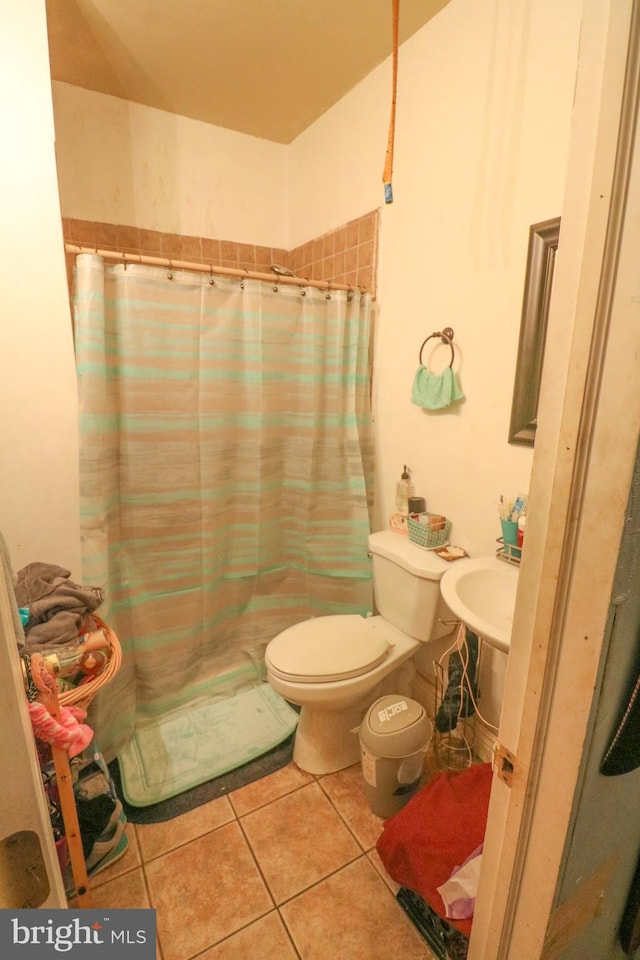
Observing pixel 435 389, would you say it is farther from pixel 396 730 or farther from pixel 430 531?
pixel 396 730

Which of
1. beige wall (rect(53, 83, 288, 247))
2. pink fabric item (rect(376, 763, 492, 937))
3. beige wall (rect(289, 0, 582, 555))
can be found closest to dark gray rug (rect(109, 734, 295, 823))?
pink fabric item (rect(376, 763, 492, 937))

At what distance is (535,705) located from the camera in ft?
1.89

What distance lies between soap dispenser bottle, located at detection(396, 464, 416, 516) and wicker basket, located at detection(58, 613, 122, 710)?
111 cm

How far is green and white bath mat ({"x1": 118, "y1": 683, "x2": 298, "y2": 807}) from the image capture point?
1.54 metres

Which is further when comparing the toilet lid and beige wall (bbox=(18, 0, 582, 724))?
the toilet lid

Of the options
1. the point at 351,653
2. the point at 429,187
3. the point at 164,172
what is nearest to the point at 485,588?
the point at 351,653

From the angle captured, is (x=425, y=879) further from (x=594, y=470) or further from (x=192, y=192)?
(x=192, y=192)

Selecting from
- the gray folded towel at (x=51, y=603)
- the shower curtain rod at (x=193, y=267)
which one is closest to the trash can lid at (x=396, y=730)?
the gray folded towel at (x=51, y=603)

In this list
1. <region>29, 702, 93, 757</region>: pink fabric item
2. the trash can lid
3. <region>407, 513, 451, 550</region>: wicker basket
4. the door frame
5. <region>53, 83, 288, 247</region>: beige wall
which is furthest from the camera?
<region>53, 83, 288, 247</region>: beige wall

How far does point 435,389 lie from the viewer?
1.61 meters

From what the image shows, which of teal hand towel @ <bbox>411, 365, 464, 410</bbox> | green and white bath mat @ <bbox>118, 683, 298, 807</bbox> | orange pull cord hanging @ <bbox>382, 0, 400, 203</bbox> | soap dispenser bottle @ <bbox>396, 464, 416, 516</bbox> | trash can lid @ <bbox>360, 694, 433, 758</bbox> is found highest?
orange pull cord hanging @ <bbox>382, 0, 400, 203</bbox>

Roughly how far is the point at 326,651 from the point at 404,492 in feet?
2.24

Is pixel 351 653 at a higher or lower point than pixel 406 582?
lower

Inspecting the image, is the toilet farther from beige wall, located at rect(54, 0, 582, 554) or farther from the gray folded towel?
the gray folded towel
